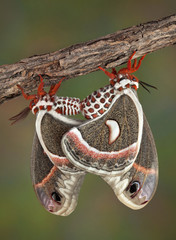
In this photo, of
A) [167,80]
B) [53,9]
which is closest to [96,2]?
[53,9]

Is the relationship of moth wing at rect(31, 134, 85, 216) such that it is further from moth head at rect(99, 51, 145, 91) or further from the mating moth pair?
moth head at rect(99, 51, 145, 91)

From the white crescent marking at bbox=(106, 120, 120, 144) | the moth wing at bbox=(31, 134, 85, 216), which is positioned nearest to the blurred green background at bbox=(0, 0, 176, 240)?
the moth wing at bbox=(31, 134, 85, 216)

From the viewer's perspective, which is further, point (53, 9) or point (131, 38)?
point (53, 9)

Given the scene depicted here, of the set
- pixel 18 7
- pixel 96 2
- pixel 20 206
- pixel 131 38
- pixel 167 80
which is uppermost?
pixel 96 2

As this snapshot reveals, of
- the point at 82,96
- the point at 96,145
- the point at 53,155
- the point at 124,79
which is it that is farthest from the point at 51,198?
the point at 82,96

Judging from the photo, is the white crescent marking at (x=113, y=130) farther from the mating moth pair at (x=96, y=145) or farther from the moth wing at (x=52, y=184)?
the moth wing at (x=52, y=184)

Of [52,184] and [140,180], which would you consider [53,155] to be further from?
[140,180]

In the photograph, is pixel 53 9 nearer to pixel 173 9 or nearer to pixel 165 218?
pixel 173 9
